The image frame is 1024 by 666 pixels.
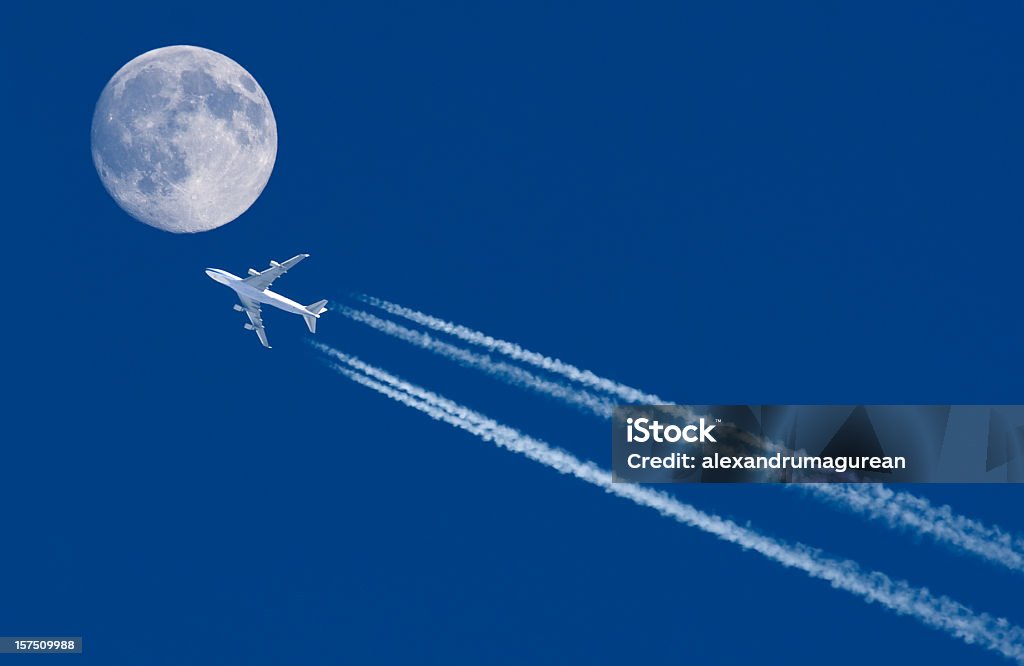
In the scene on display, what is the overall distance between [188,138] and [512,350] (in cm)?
3178

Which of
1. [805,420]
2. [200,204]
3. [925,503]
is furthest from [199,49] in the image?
[925,503]

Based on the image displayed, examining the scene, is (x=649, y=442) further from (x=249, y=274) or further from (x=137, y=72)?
(x=137, y=72)

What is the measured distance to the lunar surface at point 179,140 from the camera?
9512 centimetres

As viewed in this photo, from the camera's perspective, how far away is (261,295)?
114m

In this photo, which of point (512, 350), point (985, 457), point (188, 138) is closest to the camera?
point (188, 138)

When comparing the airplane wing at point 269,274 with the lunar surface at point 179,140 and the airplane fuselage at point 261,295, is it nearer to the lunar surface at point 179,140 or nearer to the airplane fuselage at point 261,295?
the airplane fuselage at point 261,295

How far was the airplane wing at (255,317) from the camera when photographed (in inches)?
4569

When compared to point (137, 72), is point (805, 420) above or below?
below

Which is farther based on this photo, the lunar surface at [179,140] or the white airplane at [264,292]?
the white airplane at [264,292]

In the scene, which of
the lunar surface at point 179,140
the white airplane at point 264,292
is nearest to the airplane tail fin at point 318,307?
the white airplane at point 264,292

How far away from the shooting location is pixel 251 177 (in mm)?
98688

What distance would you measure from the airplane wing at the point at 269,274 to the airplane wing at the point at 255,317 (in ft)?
9.12

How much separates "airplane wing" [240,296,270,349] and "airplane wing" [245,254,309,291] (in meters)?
2.78

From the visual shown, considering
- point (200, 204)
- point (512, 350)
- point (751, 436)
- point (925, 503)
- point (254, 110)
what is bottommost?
point (925, 503)
